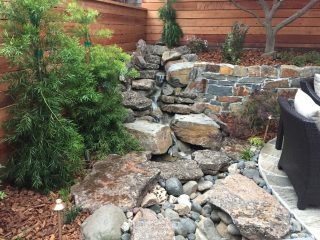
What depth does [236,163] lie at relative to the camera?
381 cm

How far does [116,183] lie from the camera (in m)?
2.89

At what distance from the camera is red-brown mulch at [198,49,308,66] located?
511 cm

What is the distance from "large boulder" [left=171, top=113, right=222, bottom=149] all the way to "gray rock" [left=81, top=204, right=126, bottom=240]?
2.09m

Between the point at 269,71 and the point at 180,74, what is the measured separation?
1.42 meters

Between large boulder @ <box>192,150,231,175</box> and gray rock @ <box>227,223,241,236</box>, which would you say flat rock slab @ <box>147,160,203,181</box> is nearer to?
large boulder @ <box>192,150,231,175</box>

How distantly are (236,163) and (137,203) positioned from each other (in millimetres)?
1597

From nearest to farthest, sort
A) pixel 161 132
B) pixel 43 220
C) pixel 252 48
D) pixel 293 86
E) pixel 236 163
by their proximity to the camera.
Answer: pixel 43 220 < pixel 236 163 < pixel 161 132 < pixel 293 86 < pixel 252 48

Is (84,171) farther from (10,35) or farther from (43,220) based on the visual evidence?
(10,35)

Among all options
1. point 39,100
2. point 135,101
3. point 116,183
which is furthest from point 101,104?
point 135,101

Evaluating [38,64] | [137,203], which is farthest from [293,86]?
[38,64]

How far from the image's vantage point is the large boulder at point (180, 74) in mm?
5242

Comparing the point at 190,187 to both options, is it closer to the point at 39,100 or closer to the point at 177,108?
the point at 39,100

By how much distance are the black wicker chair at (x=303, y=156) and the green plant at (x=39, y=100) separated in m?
1.97

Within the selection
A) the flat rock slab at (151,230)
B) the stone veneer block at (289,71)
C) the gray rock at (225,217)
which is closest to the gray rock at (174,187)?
the gray rock at (225,217)
